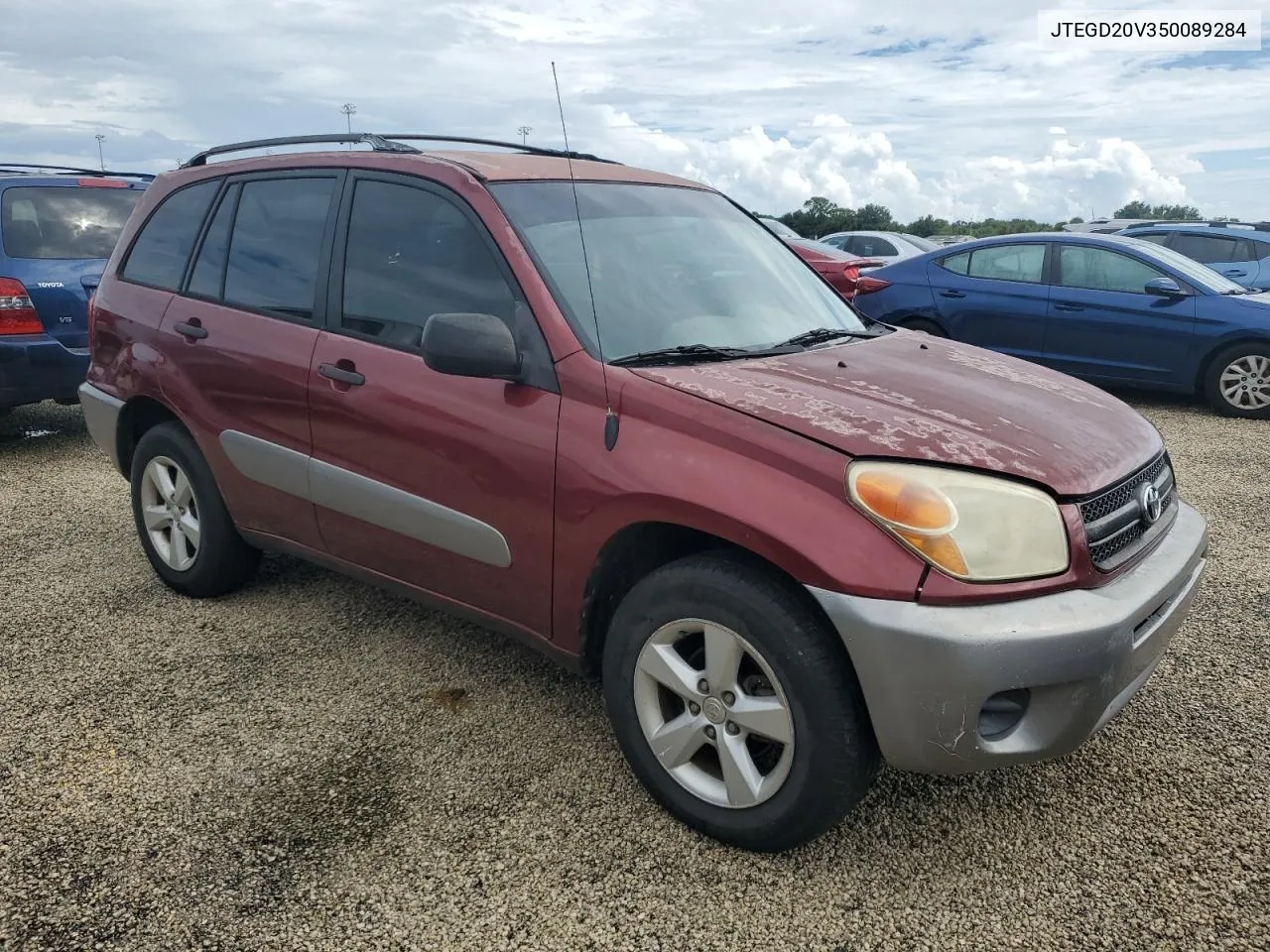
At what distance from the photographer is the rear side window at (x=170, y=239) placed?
3.87m

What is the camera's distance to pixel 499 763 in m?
2.80

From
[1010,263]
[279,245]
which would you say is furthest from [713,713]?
[1010,263]

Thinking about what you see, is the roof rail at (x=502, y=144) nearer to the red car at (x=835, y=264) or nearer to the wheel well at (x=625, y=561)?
the wheel well at (x=625, y=561)

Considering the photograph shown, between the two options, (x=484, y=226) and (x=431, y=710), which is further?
(x=431, y=710)

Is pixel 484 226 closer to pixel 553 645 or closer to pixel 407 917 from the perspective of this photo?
pixel 553 645

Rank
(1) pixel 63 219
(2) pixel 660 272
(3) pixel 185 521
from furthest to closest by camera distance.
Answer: (1) pixel 63 219 < (3) pixel 185 521 < (2) pixel 660 272

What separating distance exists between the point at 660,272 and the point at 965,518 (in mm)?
1322

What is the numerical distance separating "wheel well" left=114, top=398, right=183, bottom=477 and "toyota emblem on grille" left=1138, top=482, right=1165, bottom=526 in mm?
3437

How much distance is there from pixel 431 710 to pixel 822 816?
54.7 inches

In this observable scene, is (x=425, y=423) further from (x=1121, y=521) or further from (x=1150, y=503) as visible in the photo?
(x=1150, y=503)

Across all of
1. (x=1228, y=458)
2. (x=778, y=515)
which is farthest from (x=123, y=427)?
(x=1228, y=458)

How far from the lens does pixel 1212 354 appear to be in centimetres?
752

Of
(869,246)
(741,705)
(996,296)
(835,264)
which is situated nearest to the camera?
(741,705)

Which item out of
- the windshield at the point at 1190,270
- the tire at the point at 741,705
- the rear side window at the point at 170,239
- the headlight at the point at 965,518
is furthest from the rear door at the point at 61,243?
the windshield at the point at 1190,270
